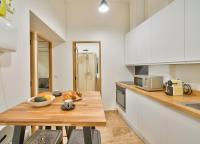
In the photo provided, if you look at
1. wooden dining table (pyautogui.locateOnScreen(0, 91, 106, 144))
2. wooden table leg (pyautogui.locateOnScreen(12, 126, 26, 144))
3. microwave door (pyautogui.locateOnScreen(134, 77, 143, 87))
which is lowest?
wooden table leg (pyautogui.locateOnScreen(12, 126, 26, 144))

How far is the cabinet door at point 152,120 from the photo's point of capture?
80.0 inches

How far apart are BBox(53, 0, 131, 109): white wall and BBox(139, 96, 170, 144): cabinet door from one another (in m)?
1.93

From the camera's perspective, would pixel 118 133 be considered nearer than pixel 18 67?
No

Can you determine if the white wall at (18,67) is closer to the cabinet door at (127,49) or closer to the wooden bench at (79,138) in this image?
the wooden bench at (79,138)

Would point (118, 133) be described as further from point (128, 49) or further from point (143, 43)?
point (128, 49)

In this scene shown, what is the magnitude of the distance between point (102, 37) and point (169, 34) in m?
2.47

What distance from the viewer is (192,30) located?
1891mm

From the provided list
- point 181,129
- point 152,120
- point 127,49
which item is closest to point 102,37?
point 127,49

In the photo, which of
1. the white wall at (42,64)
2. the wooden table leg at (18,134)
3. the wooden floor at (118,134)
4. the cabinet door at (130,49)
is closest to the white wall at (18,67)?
the wooden table leg at (18,134)

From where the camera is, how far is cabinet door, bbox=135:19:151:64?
3058mm

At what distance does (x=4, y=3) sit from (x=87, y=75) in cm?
532

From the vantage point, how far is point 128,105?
3447 millimetres

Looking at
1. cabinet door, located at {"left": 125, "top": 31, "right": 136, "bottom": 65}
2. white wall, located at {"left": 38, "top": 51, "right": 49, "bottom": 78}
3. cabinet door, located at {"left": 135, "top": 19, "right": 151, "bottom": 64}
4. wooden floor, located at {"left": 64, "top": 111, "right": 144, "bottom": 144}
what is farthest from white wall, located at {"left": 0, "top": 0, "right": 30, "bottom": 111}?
white wall, located at {"left": 38, "top": 51, "right": 49, "bottom": 78}

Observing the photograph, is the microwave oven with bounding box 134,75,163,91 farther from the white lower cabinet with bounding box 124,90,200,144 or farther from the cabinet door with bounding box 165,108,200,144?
the cabinet door with bounding box 165,108,200,144
